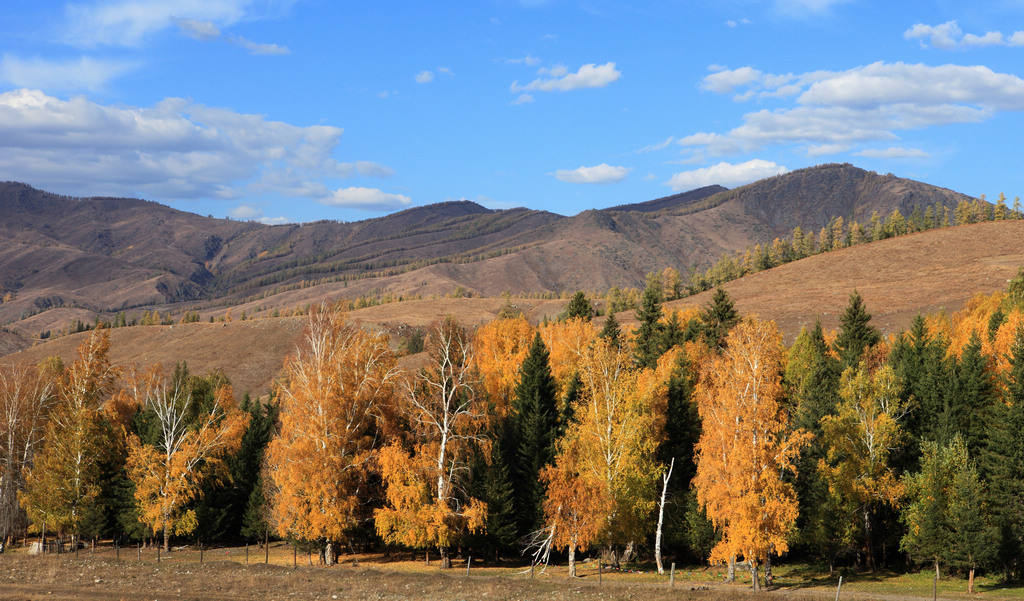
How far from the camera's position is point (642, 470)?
56844 millimetres

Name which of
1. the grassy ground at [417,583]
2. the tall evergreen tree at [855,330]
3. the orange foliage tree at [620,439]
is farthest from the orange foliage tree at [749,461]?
the tall evergreen tree at [855,330]

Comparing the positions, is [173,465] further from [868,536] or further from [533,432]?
[868,536]

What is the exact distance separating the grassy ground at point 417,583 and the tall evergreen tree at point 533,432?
174 inches

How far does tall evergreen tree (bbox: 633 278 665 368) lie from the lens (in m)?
80.9

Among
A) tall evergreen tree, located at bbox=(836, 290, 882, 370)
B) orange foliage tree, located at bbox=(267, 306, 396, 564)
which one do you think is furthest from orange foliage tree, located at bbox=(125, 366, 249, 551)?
tall evergreen tree, located at bbox=(836, 290, 882, 370)

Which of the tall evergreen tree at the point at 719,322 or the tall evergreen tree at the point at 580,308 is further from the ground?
the tall evergreen tree at the point at 580,308

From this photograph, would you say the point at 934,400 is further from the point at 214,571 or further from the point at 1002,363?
the point at 214,571

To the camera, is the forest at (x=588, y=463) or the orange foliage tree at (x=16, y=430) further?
the orange foliage tree at (x=16, y=430)

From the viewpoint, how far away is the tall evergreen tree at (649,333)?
80.9m

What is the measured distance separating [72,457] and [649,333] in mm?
56744

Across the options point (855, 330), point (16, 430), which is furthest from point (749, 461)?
point (16, 430)

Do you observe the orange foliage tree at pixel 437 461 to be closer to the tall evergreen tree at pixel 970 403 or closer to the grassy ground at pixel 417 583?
the grassy ground at pixel 417 583

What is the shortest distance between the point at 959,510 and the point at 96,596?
167 feet

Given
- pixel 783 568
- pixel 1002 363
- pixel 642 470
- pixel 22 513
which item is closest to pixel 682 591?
pixel 642 470
